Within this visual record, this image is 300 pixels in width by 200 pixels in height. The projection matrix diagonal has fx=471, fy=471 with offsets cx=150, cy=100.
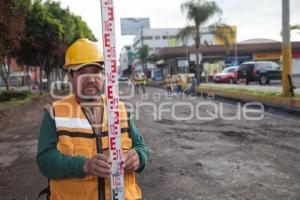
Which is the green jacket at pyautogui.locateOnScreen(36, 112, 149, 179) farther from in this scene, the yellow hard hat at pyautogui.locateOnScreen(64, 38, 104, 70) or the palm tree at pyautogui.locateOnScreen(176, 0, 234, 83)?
the palm tree at pyautogui.locateOnScreen(176, 0, 234, 83)

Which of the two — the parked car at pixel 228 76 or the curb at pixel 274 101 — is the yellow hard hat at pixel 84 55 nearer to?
the curb at pixel 274 101

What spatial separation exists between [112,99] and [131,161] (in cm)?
35

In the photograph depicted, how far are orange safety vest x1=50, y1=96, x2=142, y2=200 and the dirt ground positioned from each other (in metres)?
3.22

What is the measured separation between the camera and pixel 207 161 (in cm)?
799

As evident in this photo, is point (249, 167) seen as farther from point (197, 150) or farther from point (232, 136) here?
point (232, 136)

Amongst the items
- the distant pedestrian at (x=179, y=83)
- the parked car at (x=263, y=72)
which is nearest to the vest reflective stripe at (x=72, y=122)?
the parked car at (x=263, y=72)

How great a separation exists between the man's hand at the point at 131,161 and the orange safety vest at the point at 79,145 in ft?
0.26

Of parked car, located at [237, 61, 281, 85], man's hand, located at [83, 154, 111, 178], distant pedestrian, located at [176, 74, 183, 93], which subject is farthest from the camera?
distant pedestrian, located at [176, 74, 183, 93]

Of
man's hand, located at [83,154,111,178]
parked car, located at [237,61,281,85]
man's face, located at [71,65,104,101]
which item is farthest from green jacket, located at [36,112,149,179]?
parked car, located at [237,61,281,85]

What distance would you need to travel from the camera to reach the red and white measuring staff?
2.47 meters

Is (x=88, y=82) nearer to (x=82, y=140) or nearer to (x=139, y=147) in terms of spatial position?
(x=82, y=140)

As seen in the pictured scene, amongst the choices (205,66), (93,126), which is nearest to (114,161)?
(93,126)

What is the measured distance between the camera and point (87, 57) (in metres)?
2.80

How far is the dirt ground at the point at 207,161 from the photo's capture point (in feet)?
20.1
